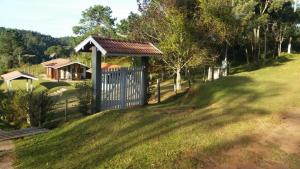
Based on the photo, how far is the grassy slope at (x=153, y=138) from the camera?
25.0 ft

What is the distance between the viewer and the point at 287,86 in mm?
16281

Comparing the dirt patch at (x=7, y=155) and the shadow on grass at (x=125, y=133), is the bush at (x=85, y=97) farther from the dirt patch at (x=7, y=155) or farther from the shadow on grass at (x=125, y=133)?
the dirt patch at (x=7, y=155)

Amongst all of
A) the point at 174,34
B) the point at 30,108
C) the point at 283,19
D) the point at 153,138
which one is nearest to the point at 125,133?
the point at 153,138

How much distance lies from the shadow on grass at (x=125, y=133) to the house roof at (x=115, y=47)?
2833 mm

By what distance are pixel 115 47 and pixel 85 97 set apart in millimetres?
2266

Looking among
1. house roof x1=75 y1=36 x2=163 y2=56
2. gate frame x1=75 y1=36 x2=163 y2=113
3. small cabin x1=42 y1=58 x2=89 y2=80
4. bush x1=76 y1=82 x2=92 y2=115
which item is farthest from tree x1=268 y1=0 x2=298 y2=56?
bush x1=76 y1=82 x2=92 y2=115

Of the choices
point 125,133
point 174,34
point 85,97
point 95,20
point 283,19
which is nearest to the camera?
point 125,133

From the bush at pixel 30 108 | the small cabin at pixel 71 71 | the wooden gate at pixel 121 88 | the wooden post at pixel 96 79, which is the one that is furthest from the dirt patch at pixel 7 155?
the small cabin at pixel 71 71

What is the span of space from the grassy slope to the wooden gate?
7.90 feet

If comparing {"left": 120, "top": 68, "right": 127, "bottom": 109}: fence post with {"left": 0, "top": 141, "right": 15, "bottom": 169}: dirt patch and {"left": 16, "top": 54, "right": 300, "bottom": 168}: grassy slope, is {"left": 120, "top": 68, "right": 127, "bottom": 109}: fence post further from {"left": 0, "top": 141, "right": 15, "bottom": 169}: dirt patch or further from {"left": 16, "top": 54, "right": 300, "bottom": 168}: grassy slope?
{"left": 0, "top": 141, "right": 15, "bottom": 169}: dirt patch

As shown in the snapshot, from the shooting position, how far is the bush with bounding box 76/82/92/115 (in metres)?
14.0

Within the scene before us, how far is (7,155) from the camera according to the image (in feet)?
29.4

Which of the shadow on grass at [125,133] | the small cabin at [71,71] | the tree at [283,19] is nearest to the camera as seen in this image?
the shadow on grass at [125,133]

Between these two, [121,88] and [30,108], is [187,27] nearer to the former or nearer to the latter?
[121,88]
